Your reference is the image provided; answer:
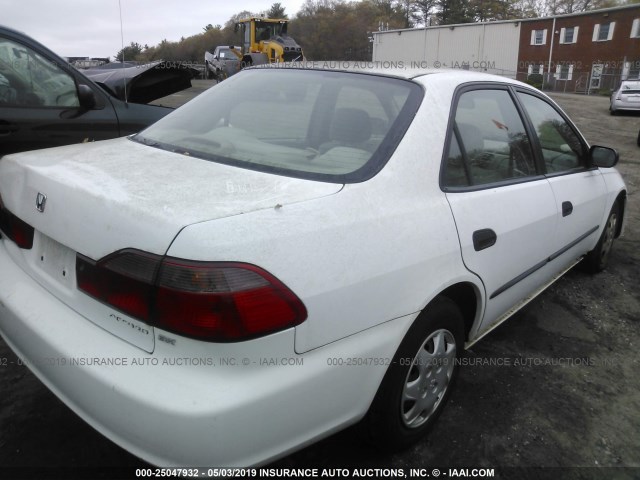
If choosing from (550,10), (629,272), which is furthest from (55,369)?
(550,10)

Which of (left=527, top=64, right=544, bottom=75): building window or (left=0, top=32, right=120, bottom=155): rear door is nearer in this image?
(left=0, top=32, right=120, bottom=155): rear door

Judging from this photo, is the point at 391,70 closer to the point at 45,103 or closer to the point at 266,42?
the point at 45,103

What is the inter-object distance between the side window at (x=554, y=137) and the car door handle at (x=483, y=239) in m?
0.98

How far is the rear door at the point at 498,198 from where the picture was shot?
2258 mm

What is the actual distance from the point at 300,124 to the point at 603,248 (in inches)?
126

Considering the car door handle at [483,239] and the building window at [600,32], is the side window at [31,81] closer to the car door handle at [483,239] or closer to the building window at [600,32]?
the car door handle at [483,239]

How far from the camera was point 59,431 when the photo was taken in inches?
90.0

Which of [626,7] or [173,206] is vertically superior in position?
[626,7]

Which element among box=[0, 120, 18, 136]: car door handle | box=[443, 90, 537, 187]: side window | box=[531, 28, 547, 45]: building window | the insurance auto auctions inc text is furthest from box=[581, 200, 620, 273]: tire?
box=[531, 28, 547, 45]: building window

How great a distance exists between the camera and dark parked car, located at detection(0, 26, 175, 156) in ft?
12.2

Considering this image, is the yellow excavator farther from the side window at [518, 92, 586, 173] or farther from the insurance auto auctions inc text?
the insurance auto auctions inc text

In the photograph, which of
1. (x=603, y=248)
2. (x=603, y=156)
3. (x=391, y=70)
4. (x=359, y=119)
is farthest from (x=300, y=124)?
(x=603, y=248)

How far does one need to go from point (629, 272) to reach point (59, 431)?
177 inches

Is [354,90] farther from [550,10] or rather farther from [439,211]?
[550,10]
